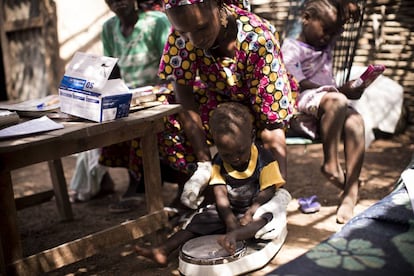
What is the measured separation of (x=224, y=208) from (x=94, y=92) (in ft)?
2.88

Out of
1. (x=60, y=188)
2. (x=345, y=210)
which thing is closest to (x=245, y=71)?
(x=345, y=210)

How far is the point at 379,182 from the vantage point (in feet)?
13.8

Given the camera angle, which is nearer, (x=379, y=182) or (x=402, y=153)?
(x=379, y=182)

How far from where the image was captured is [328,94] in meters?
3.47

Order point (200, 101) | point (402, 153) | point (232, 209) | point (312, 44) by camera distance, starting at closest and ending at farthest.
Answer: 1. point (232, 209)
2. point (200, 101)
3. point (312, 44)
4. point (402, 153)

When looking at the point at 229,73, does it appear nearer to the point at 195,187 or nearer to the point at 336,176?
the point at 195,187

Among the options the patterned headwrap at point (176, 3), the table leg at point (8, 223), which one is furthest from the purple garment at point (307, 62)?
the table leg at point (8, 223)

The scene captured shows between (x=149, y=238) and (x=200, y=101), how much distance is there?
0.87m

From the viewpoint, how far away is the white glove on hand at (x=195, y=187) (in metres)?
3.01

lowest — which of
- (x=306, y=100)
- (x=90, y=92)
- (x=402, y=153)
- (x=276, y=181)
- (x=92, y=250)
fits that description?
(x=402, y=153)

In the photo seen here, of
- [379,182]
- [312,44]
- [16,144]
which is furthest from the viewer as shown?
[379,182]

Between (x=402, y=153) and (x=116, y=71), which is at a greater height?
(x=116, y=71)

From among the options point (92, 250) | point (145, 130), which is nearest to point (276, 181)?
point (145, 130)

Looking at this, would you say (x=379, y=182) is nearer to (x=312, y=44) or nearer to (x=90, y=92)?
(x=312, y=44)
